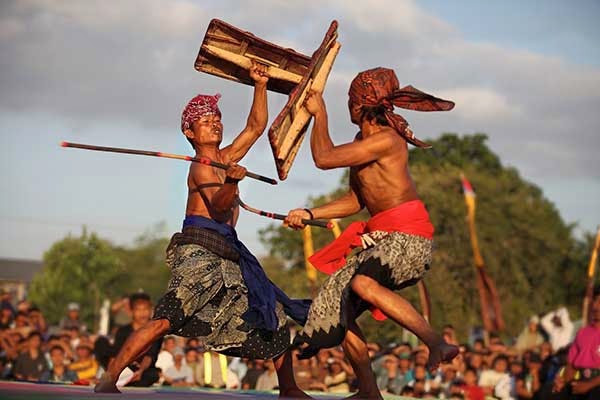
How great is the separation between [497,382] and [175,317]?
7099mm

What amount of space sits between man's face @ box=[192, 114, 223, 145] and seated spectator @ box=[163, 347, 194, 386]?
632cm

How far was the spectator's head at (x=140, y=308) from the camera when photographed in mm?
10586

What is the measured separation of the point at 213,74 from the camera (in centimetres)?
766


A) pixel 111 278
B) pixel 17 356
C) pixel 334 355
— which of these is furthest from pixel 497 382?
pixel 111 278

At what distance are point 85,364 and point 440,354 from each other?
28.3ft

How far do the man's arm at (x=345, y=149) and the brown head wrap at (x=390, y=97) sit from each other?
15 cm

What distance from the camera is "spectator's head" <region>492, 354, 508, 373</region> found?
13234 millimetres

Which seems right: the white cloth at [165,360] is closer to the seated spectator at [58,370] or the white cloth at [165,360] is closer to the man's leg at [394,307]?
the seated spectator at [58,370]

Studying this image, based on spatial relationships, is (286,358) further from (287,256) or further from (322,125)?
(287,256)

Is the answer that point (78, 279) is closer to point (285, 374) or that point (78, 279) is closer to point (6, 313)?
point (6, 313)

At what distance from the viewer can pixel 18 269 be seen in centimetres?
10731

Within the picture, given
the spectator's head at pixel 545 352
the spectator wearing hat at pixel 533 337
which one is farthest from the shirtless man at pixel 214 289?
the spectator wearing hat at pixel 533 337

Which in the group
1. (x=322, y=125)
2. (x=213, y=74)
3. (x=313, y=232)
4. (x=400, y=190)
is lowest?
(x=400, y=190)

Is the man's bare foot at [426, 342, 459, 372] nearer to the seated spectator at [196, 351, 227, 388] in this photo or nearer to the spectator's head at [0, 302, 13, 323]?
the seated spectator at [196, 351, 227, 388]
